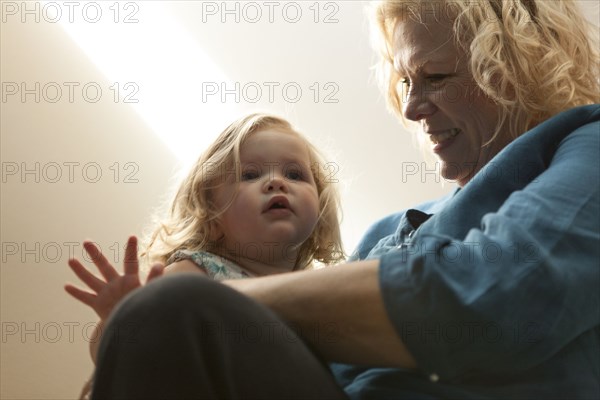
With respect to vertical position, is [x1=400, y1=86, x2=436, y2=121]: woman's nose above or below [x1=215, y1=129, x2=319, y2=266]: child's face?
above

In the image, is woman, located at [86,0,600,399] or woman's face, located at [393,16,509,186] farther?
woman's face, located at [393,16,509,186]

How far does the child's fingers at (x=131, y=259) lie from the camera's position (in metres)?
1.01

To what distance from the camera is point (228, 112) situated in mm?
2188

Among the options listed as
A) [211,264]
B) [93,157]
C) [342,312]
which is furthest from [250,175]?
[93,157]

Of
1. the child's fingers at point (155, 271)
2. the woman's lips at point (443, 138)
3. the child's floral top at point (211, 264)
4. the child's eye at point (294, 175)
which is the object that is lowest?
the child's floral top at point (211, 264)

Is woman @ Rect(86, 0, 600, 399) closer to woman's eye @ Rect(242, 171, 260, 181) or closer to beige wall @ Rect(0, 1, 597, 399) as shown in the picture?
woman's eye @ Rect(242, 171, 260, 181)

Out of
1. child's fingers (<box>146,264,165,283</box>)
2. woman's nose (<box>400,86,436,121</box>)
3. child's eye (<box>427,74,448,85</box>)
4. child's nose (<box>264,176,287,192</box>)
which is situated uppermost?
child's eye (<box>427,74,448,85</box>)

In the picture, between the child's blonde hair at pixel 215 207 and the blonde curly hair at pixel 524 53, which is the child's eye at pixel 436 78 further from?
the child's blonde hair at pixel 215 207

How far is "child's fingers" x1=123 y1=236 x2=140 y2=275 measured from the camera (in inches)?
39.9

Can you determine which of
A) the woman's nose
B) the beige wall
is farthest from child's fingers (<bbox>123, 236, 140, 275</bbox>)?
the beige wall

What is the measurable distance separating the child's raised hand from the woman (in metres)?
0.17

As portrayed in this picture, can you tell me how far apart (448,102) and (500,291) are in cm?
59

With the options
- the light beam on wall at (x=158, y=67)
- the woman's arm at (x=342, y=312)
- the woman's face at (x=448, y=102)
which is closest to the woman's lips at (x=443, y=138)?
the woman's face at (x=448, y=102)

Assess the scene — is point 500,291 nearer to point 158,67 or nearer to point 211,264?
point 211,264
